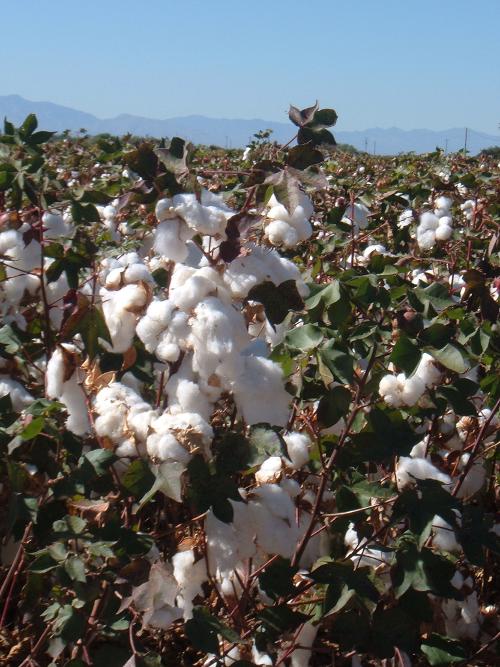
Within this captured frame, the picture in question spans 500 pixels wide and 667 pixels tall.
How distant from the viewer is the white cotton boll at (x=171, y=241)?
1.51 meters

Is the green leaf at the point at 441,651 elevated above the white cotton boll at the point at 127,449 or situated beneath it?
situated beneath

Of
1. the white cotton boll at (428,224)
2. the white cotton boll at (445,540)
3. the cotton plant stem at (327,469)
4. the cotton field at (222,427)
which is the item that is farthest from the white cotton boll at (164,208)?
the white cotton boll at (428,224)

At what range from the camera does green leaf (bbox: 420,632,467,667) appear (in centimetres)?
184

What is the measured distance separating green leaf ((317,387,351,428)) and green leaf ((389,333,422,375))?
0.15m

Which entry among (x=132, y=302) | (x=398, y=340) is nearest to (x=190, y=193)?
(x=132, y=302)

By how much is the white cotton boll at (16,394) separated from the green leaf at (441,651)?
91 cm

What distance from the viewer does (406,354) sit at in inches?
65.0

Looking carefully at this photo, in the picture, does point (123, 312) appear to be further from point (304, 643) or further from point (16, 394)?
point (304, 643)

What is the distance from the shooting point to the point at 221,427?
179 centimetres

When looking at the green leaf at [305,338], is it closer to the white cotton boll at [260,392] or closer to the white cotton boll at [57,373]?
the white cotton boll at [260,392]

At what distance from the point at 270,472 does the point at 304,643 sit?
0.40 metres

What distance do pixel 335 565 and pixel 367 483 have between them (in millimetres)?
191

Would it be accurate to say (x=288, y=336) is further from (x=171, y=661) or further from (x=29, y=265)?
(x=171, y=661)

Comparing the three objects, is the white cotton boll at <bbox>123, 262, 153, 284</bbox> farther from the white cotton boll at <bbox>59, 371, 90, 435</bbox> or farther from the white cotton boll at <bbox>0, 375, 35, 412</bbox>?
the white cotton boll at <bbox>0, 375, 35, 412</bbox>
